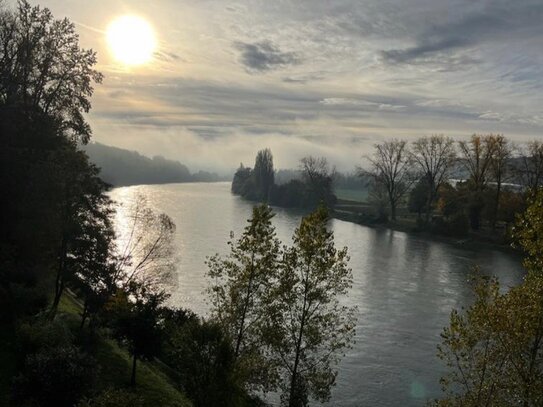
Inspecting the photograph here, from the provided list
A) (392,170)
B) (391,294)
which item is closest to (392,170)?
(392,170)

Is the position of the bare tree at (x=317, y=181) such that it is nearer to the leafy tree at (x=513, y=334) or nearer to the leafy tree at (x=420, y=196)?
the leafy tree at (x=420, y=196)

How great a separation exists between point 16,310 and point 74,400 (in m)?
11.5

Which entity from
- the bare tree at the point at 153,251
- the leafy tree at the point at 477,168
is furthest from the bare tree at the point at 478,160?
the bare tree at the point at 153,251

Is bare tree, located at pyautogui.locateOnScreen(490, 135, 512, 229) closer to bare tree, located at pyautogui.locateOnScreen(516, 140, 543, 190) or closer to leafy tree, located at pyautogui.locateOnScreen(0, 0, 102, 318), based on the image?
bare tree, located at pyautogui.locateOnScreen(516, 140, 543, 190)

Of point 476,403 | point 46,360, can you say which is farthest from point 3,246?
point 476,403

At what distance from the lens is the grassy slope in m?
28.1

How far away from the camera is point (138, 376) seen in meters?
30.6

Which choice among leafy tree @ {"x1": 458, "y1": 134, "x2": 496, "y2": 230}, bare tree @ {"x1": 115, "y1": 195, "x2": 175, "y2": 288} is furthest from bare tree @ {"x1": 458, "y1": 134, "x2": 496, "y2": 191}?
bare tree @ {"x1": 115, "y1": 195, "x2": 175, "y2": 288}

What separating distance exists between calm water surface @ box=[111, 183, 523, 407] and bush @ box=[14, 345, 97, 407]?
1768 cm

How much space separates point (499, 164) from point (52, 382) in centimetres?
10431

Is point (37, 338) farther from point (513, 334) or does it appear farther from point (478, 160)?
point (478, 160)

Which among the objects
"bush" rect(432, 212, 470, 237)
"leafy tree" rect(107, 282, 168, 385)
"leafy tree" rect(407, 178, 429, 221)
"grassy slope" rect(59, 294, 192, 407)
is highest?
"leafy tree" rect(407, 178, 429, 221)

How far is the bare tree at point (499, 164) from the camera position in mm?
100625

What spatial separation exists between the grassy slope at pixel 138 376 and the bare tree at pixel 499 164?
294ft
